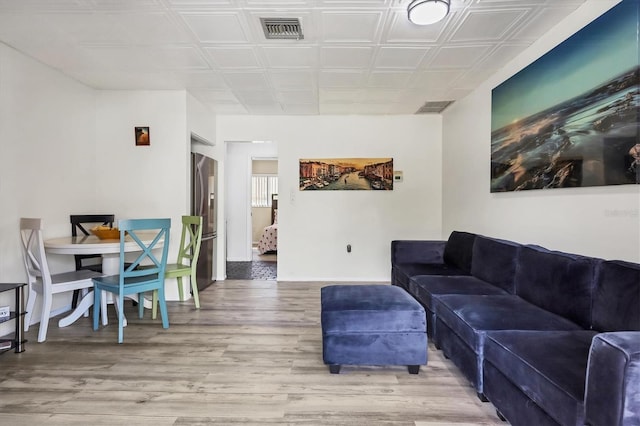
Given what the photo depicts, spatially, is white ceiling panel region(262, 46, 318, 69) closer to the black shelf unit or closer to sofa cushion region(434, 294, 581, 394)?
sofa cushion region(434, 294, 581, 394)

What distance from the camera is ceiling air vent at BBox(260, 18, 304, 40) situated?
2400 mm

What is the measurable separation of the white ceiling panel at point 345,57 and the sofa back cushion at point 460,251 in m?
2.09

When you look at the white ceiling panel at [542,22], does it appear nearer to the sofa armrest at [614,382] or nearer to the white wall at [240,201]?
the sofa armrest at [614,382]

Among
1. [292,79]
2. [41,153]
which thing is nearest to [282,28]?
[292,79]

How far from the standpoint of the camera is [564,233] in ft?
7.74

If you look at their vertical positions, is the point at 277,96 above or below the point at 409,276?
above

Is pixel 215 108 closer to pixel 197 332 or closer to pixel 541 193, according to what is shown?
pixel 197 332

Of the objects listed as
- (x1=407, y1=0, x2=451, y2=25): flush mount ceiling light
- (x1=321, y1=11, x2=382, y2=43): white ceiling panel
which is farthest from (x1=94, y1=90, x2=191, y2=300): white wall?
(x1=407, y1=0, x2=451, y2=25): flush mount ceiling light

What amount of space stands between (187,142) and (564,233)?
396 centimetres

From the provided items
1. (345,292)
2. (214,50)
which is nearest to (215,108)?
(214,50)

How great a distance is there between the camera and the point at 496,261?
2.63 m

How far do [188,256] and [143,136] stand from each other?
1.60 metres

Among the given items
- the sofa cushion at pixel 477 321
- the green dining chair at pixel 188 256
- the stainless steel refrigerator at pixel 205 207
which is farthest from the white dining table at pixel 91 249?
the sofa cushion at pixel 477 321

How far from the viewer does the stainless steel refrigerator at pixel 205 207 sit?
164 inches
